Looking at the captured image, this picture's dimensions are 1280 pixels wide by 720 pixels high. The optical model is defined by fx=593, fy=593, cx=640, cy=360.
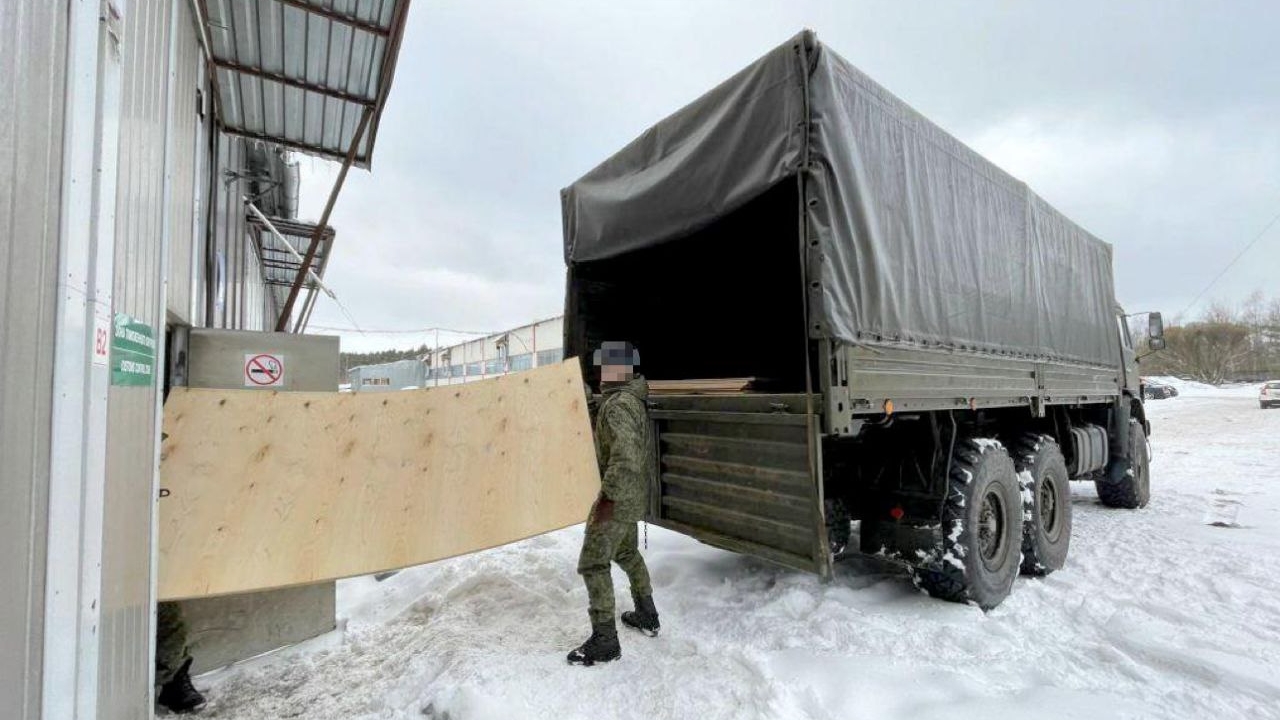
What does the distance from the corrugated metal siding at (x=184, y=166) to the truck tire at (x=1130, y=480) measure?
921 centimetres

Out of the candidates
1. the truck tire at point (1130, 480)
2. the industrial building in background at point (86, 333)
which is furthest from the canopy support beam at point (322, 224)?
the truck tire at point (1130, 480)

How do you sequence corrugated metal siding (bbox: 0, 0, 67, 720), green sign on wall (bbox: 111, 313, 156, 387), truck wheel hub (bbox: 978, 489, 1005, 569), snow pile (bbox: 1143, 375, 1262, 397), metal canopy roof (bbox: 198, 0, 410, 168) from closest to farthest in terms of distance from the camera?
corrugated metal siding (bbox: 0, 0, 67, 720) < green sign on wall (bbox: 111, 313, 156, 387) < metal canopy roof (bbox: 198, 0, 410, 168) < truck wheel hub (bbox: 978, 489, 1005, 569) < snow pile (bbox: 1143, 375, 1262, 397)

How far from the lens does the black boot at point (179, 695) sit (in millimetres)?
2850

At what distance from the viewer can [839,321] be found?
3020 millimetres

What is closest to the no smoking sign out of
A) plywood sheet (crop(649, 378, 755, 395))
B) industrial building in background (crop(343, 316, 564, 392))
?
plywood sheet (crop(649, 378, 755, 395))

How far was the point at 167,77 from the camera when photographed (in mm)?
2434

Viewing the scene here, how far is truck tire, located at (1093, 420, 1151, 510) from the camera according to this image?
23.2 feet

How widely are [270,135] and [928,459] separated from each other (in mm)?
6045

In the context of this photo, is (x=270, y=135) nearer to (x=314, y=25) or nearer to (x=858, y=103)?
(x=314, y=25)

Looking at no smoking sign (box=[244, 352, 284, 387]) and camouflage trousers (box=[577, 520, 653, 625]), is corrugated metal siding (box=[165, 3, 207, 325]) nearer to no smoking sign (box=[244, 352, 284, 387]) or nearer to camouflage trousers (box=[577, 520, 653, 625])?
no smoking sign (box=[244, 352, 284, 387])

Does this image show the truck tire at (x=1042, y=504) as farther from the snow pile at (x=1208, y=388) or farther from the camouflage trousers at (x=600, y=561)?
the snow pile at (x=1208, y=388)

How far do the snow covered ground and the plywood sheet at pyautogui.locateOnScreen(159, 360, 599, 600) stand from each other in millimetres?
651

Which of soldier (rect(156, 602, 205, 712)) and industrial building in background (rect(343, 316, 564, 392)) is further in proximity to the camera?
industrial building in background (rect(343, 316, 564, 392))

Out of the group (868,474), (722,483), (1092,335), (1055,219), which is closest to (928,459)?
(868,474)
